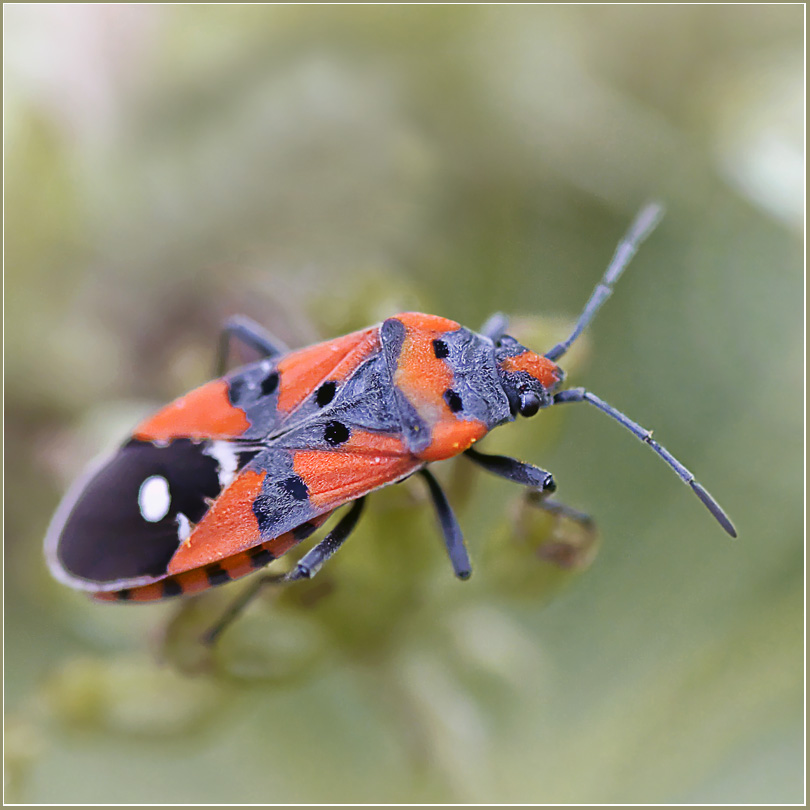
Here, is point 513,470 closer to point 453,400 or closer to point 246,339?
point 453,400

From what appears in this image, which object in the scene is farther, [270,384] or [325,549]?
[270,384]

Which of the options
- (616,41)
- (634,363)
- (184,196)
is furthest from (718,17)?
(184,196)

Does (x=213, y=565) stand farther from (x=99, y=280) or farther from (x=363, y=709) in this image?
(x=99, y=280)

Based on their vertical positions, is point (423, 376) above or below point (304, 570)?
above

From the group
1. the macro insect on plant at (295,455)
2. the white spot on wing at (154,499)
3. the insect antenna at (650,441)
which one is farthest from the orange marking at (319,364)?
the insect antenna at (650,441)

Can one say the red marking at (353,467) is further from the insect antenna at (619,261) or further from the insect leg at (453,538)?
the insect antenna at (619,261)

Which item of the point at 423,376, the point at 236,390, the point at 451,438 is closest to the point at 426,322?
the point at 423,376
